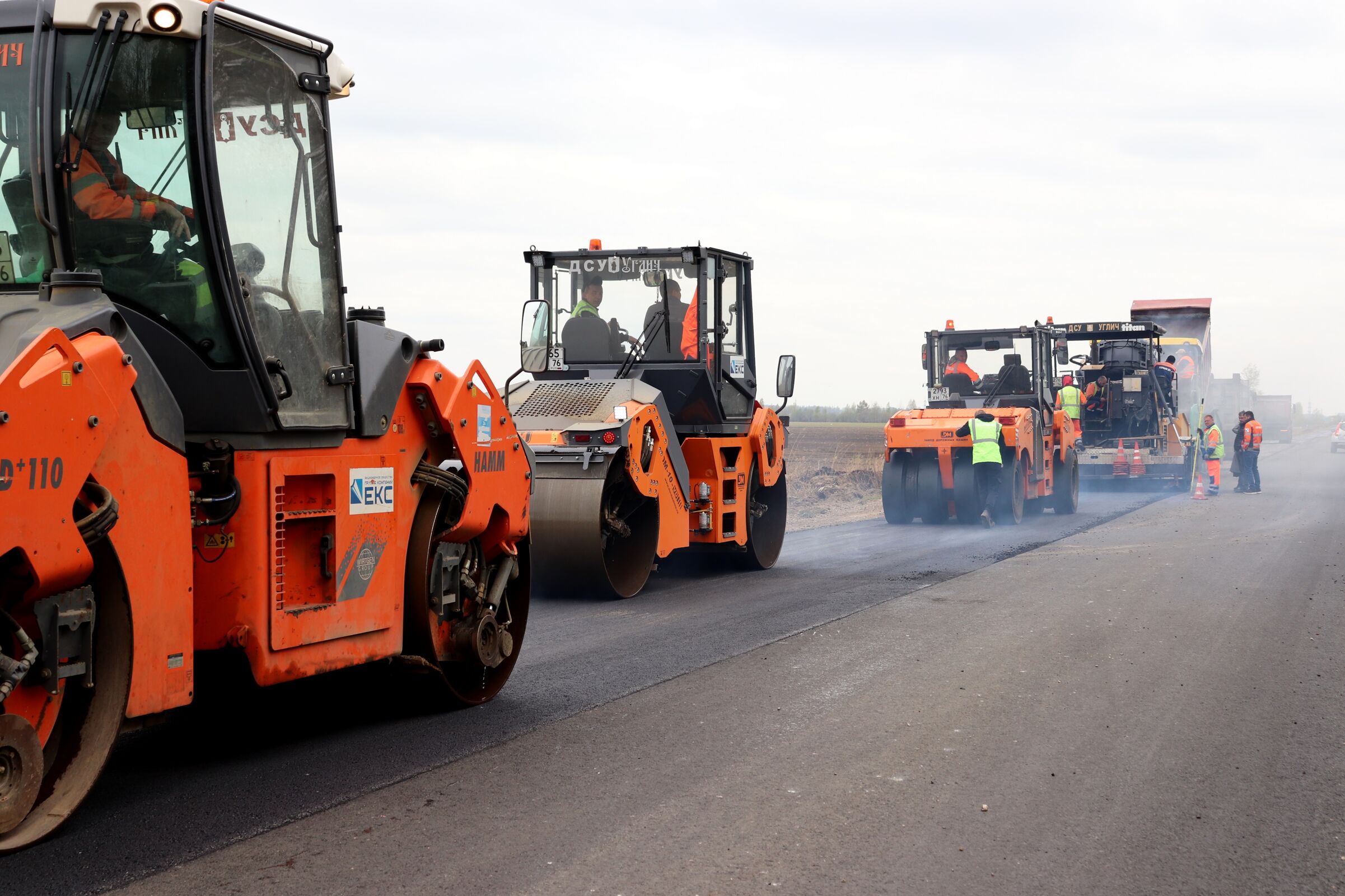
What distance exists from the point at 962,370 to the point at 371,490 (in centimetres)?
1512

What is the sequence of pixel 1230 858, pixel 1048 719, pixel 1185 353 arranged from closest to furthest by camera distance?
pixel 1230 858, pixel 1048 719, pixel 1185 353

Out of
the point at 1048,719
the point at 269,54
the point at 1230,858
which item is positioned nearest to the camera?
the point at 1230,858

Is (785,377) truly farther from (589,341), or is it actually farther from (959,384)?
(959,384)

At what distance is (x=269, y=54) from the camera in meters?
5.19

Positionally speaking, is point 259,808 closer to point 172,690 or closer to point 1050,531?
point 172,690

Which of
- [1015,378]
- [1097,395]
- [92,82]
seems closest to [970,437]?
[1015,378]

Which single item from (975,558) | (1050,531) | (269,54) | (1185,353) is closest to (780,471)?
(975,558)

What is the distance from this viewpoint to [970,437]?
17.3 metres

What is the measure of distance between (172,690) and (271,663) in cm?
54

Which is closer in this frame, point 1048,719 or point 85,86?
point 85,86

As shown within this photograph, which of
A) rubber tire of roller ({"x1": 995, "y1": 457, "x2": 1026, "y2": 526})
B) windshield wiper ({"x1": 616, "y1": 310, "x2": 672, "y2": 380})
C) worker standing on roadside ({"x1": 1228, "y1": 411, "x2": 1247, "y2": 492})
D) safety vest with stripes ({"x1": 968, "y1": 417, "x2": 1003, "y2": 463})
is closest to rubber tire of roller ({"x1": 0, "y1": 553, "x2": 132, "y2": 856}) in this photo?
windshield wiper ({"x1": 616, "y1": 310, "x2": 672, "y2": 380})

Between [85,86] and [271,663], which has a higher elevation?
[85,86]

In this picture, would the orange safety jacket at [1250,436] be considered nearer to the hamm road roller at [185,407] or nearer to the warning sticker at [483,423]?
the warning sticker at [483,423]

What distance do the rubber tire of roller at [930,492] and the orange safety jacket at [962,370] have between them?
2060 millimetres
